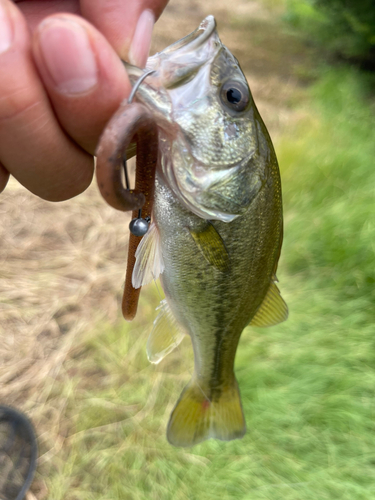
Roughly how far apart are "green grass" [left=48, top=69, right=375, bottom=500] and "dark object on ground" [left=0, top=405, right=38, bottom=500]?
0.57 ft

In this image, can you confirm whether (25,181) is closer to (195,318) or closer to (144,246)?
(144,246)

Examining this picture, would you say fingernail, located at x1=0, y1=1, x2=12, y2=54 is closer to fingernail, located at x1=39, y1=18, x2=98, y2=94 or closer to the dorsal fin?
fingernail, located at x1=39, y1=18, x2=98, y2=94

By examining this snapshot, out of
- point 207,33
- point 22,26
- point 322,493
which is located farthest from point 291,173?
point 22,26

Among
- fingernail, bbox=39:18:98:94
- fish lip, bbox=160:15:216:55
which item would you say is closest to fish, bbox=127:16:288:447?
fish lip, bbox=160:15:216:55

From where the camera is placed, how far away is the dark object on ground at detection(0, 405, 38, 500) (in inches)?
90.6

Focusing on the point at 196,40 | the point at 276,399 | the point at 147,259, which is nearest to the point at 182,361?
the point at 276,399

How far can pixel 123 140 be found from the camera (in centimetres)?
76

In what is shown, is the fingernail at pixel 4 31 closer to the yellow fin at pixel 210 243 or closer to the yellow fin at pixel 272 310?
the yellow fin at pixel 210 243

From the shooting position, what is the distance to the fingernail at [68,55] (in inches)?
31.4

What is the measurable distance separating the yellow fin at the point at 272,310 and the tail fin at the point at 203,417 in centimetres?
41

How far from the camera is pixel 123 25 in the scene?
3.25 feet

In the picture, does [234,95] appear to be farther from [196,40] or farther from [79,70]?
[79,70]

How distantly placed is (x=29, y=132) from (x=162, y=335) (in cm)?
87

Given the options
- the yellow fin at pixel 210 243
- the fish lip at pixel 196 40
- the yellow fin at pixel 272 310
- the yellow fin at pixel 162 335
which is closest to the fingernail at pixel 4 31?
the fish lip at pixel 196 40
